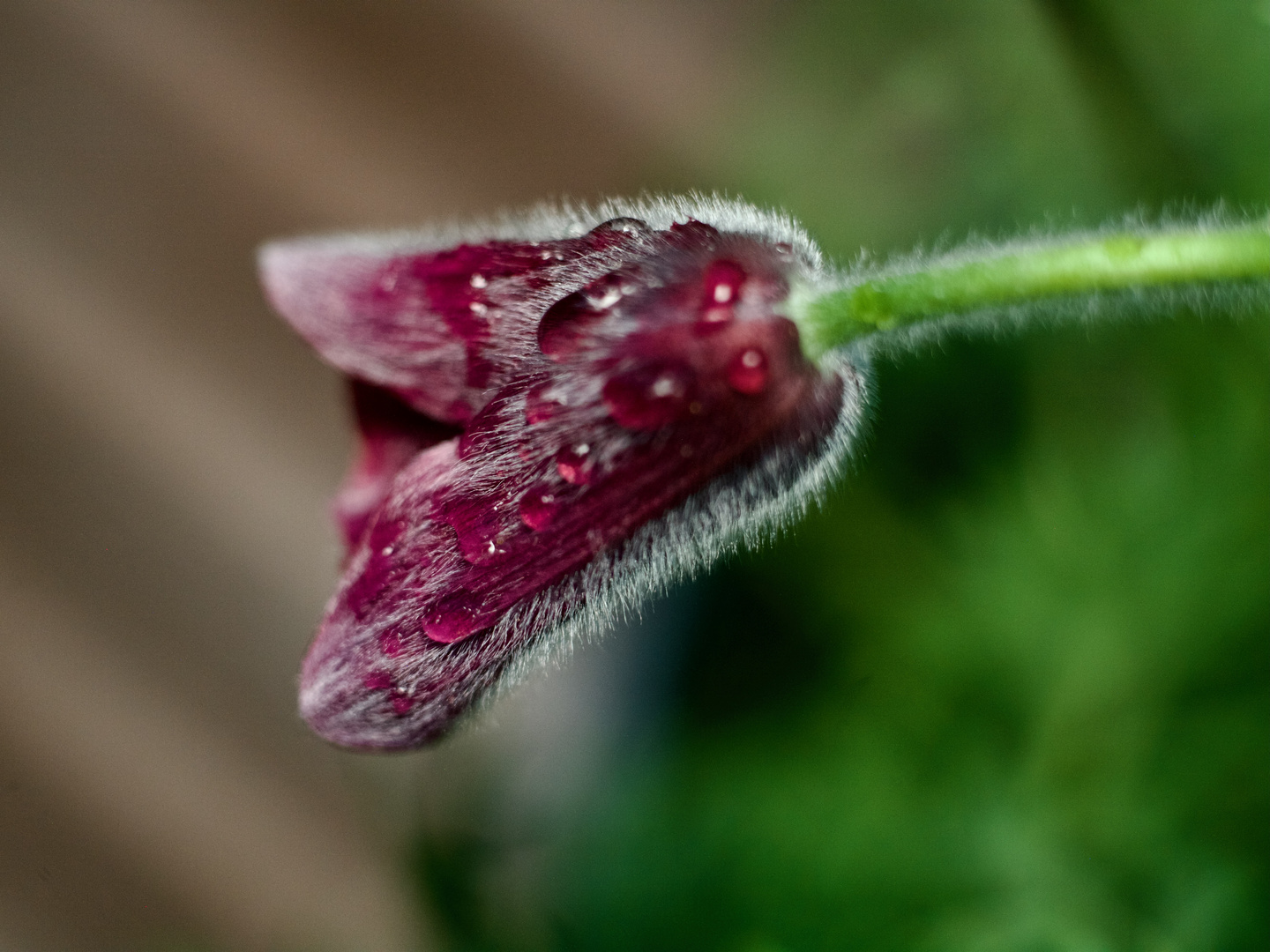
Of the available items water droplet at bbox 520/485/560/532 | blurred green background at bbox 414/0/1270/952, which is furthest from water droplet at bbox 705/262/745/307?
blurred green background at bbox 414/0/1270/952

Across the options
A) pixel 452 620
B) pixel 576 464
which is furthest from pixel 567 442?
pixel 452 620

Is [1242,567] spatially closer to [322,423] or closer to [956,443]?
[956,443]

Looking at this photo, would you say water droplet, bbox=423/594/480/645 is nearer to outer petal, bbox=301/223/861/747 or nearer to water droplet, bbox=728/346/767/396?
outer petal, bbox=301/223/861/747

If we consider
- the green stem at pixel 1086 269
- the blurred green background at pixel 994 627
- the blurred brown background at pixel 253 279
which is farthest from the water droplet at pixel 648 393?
the blurred brown background at pixel 253 279

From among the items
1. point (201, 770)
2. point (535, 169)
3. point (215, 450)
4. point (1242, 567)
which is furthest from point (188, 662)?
point (1242, 567)

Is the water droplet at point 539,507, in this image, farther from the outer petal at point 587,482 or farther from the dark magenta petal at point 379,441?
the dark magenta petal at point 379,441

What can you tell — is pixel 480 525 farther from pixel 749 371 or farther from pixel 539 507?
pixel 749 371

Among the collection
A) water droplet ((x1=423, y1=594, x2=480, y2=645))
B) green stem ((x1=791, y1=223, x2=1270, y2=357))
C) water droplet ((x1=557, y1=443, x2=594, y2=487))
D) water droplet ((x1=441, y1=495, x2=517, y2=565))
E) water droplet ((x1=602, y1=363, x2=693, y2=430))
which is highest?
green stem ((x1=791, y1=223, x2=1270, y2=357))
